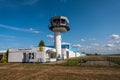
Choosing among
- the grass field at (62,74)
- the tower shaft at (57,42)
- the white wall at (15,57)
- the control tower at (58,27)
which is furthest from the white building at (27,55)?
the grass field at (62,74)

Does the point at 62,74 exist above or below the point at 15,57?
below

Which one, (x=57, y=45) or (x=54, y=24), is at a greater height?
(x=54, y=24)

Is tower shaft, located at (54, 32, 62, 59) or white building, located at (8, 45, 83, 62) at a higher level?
tower shaft, located at (54, 32, 62, 59)

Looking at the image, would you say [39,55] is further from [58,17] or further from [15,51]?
[58,17]

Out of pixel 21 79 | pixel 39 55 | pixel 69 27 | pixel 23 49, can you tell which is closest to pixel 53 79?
pixel 21 79

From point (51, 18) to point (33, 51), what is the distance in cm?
1718

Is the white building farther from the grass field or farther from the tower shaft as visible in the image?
the grass field

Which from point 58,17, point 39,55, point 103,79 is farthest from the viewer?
point 58,17

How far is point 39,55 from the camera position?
3719 cm

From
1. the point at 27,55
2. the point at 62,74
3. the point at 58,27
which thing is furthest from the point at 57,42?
the point at 62,74

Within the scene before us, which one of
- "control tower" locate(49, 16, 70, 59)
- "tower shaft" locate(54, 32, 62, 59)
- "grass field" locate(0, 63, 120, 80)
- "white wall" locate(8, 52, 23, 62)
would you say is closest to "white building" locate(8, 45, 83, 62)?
"white wall" locate(8, 52, 23, 62)

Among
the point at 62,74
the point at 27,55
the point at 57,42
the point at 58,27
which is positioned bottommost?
the point at 62,74

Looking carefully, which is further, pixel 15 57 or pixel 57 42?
pixel 57 42

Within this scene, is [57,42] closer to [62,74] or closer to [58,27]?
[58,27]
